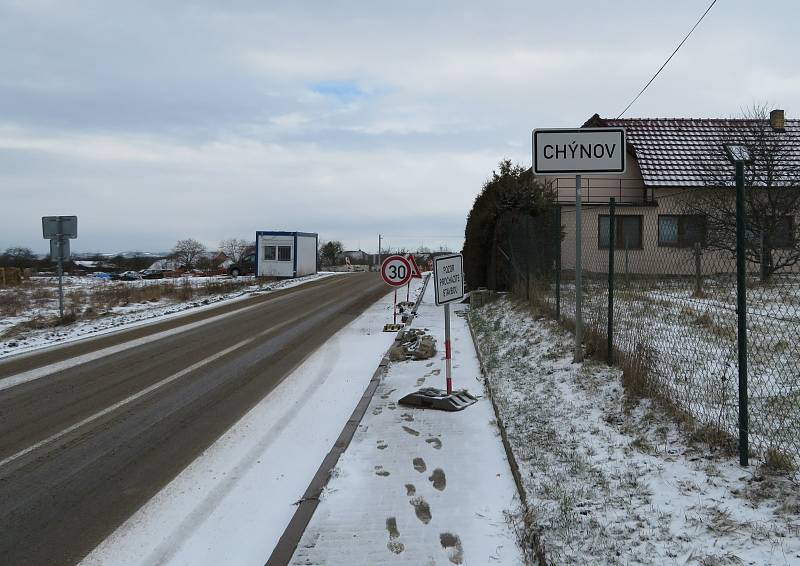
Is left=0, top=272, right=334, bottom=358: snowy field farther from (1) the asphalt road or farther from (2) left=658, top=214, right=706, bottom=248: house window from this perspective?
(2) left=658, top=214, right=706, bottom=248: house window

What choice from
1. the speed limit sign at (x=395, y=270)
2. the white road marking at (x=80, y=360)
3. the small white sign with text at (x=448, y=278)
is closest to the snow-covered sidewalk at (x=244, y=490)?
the small white sign with text at (x=448, y=278)

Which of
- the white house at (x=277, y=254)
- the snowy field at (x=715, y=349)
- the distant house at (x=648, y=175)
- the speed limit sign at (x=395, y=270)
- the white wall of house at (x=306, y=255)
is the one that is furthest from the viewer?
the white wall of house at (x=306, y=255)

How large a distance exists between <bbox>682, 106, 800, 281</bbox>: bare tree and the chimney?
0.72ft

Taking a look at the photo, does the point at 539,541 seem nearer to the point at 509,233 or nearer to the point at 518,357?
Answer: the point at 518,357

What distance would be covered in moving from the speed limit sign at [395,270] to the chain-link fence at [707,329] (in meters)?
2.82

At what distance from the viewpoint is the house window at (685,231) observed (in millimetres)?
9875

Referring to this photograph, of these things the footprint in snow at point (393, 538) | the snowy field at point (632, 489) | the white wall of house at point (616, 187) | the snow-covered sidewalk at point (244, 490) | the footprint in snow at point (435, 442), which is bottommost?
the snow-covered sidewalk at point (244, 490)

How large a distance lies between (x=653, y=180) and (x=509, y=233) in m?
9.88

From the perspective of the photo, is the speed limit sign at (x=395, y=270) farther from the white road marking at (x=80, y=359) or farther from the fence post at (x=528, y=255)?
the white road marking at (x=80, y=359)

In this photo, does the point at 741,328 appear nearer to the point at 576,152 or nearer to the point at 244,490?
the point at 244,490

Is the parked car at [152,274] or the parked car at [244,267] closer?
the parked car at [244,267]

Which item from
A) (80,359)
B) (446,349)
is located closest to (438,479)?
(446,349)

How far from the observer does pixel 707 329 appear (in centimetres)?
813

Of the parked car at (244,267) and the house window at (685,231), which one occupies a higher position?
the house window at (685,231)
